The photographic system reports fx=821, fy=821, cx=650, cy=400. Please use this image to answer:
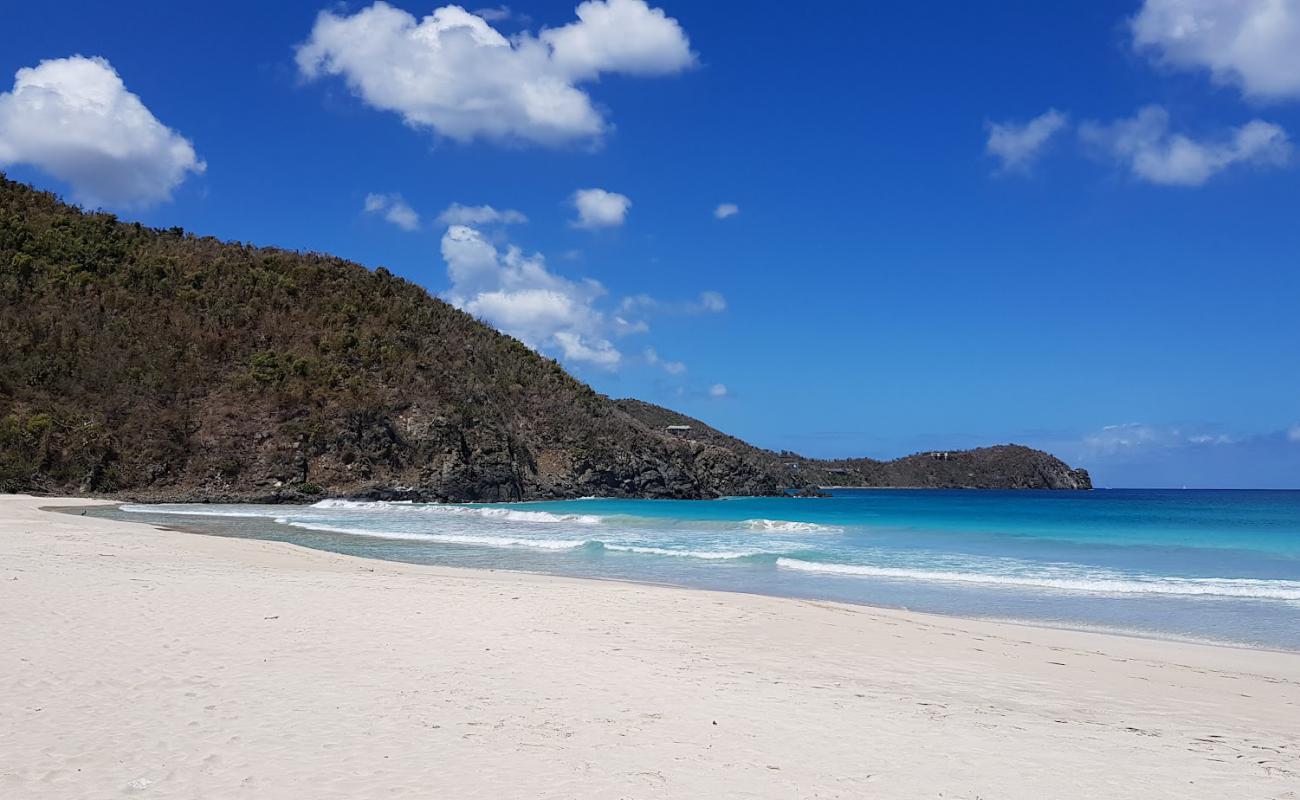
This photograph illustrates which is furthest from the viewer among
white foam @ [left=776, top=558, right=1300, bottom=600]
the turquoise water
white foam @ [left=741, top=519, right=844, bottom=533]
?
white foam @ [left=741, top=519, right=844, bottom=533]

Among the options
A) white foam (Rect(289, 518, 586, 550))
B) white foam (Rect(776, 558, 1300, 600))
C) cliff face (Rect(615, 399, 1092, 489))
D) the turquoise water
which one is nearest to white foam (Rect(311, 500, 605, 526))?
the turquoise water

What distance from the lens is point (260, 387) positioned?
53906mm

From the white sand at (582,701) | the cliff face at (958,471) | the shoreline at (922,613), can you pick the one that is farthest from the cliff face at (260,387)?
the cliff face at (958,471)

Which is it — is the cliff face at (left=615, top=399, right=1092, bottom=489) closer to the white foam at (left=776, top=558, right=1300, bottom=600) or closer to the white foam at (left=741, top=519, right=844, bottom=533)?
the white foam at (left=741, top=519, right=844, bottom=533)

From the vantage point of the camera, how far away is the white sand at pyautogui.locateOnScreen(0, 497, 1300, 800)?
5.04 meters

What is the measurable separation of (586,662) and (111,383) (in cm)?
5159

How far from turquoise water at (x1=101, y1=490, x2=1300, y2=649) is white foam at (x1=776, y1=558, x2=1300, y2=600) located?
0.04m

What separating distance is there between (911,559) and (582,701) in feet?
59.4

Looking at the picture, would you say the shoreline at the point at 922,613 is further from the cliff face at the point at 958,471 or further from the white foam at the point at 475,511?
the cliff face at the point at 958,471

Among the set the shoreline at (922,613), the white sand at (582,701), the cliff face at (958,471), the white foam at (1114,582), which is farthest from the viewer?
the cliff face at (958,471)

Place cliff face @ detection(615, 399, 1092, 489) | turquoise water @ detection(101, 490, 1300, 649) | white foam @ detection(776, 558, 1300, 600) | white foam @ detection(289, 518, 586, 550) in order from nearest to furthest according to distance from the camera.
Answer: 1. turquoise water @ detection(101, 490, 1300, 649)
2. white foam @ detection(776, 558, 1300, 600)
3. white foam @ detection(289, 518, 586, 550)
4. cliff face @ detection(615, 399, 1092, 489)

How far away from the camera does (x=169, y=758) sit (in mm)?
4996

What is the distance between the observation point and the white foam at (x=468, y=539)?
25562 mm

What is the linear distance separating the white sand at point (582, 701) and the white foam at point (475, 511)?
84.4 feet
